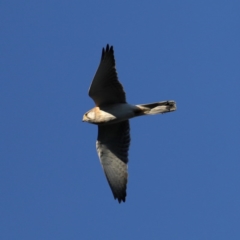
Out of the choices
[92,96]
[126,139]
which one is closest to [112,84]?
[92,96]

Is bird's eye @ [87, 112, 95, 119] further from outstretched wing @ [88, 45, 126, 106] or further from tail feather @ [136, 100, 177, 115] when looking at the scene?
tail feather @ [136, 100, 177, 115]

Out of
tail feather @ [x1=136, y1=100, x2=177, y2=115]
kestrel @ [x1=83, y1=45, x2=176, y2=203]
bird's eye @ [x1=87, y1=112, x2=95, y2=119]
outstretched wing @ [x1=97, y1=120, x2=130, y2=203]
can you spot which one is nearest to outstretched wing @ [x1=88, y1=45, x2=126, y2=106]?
kestrel @ [x1=83, y1=45, x2=176, y2=203]

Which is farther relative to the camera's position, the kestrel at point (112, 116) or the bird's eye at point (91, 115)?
the bird's eye at point (91, 115)

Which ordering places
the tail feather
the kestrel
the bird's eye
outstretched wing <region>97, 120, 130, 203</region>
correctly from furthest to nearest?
outstretched wing <region>97, 120, 130, 203</region> → the bird's eye → the tail feather → the kestrel

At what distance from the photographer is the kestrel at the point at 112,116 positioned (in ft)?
45.1

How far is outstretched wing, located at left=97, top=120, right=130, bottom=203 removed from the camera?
48.9ft

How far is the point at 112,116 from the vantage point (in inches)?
557

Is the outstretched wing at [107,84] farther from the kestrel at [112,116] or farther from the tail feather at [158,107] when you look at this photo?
the tail feather at [158,107]

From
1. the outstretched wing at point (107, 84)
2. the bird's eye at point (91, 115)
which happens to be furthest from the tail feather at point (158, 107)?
the bird's eye at point (91, 115)

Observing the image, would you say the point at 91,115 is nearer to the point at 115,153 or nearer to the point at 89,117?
the point at 89,117

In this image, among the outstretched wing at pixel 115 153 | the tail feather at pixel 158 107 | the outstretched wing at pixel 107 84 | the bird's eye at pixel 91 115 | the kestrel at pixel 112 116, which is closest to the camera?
the outstretched wing at pixel 107 84

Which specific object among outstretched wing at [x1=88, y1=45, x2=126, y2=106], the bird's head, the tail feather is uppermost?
outstretched wing at [x1=88, y1=45, x2=126, y2=106]

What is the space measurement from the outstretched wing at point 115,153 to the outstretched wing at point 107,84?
0.87 m

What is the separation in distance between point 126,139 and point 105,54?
223 centimetres
